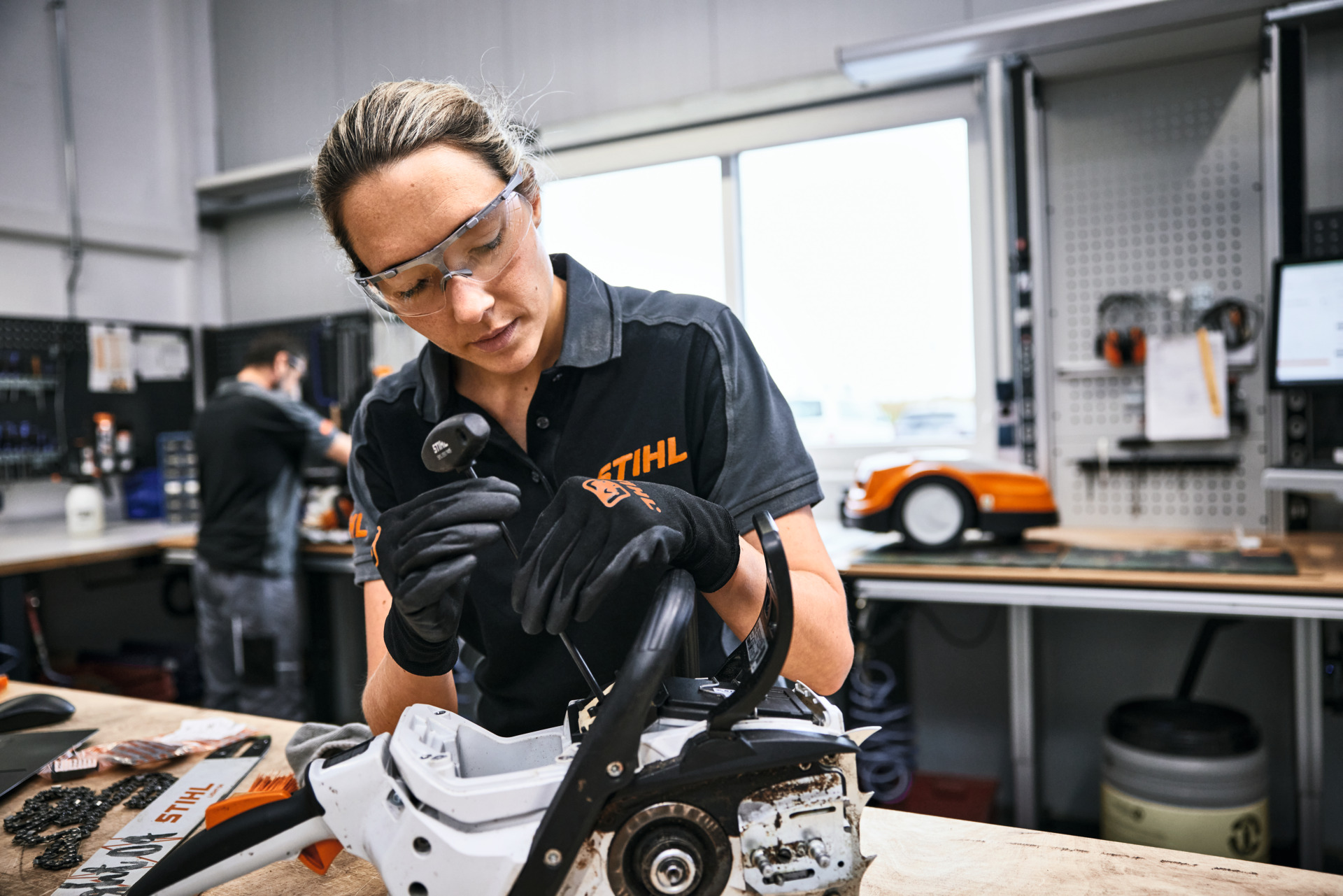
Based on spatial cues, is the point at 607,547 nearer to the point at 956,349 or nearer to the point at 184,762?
the point at 184,762

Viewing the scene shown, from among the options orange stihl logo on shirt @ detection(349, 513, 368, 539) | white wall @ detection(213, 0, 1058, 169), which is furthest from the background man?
orange stihl logo on shirt @ detection(349, 513, 368, 539)

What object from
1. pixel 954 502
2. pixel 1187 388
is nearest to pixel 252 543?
pixel 954 502

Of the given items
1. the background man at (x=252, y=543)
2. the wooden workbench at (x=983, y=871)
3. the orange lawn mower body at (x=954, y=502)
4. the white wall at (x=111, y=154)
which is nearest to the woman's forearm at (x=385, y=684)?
the wooden workbench at (x=983, y=871)

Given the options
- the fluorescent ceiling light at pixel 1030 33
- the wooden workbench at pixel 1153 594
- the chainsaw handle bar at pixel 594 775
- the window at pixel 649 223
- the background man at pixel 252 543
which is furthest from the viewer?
the window at pixel 649 223

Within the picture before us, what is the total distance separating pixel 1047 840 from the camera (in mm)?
846

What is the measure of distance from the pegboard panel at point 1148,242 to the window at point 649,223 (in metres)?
1.28

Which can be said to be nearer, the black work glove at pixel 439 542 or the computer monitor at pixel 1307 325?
the black work glove at pixel 439 542

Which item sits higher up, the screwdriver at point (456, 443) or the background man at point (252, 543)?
the screwdriver at point (456, 443)

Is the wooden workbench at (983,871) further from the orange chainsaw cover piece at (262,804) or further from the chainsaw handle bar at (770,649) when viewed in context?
the chainsaw handle bar at (770,649)

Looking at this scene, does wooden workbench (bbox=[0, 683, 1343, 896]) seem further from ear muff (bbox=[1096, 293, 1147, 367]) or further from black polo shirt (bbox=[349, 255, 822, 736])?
ear muff (bbox=[1096, 293, 1147, 367])

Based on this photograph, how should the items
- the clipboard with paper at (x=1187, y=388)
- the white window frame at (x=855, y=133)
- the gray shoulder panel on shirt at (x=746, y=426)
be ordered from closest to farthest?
the gray shoulder panel on shirt at (x=746, y=426) < the clipboard with paper at (x=1187, y=388) < the white window frame at (x=855, y=133)

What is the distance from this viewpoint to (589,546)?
2.14 feet

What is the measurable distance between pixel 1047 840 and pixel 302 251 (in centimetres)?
435

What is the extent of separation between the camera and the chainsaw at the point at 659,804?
2.00ft
